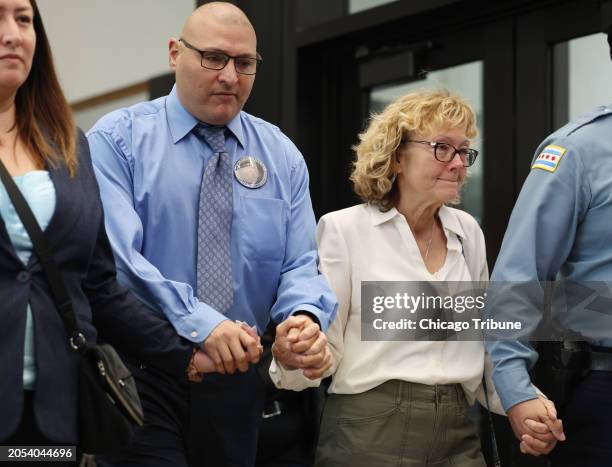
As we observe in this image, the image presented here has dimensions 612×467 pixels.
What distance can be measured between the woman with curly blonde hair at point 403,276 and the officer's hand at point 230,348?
21 cm

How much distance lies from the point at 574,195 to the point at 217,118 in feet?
3.27

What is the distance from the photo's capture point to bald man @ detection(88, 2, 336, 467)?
2.48m

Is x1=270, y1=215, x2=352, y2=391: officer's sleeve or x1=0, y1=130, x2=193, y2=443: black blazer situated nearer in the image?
x1=0, y1=130, x2=193, y2=443: black blazer

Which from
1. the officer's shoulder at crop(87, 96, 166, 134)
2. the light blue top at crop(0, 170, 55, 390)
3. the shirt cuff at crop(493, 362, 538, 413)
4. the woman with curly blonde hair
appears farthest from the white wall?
the light blue top at crop(0, 170, 55, 390)

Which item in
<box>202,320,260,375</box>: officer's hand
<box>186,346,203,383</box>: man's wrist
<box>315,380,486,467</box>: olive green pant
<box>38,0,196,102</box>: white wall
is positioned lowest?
<box>315,380,486,467</box>: olive green pant

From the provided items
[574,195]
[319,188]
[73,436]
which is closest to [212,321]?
[73,436]

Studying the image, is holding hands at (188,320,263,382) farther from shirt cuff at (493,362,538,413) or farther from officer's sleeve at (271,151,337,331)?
shirt cuff at (493,362,538,413)

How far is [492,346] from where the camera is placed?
2.55m

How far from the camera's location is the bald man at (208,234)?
97.6 inches

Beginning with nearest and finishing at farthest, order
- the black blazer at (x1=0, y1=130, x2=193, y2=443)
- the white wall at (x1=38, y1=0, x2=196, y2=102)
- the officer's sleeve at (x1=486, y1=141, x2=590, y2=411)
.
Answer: the black blazer at (x1=0, y1=130, x2=193, y2=443) → the officer's sleeve at (x1=486, y1=141, x2=590, y2=411) → the white wall at (x1=38, y1=0, x2=196, y2=102)

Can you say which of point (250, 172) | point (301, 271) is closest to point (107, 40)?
point (250, 172)

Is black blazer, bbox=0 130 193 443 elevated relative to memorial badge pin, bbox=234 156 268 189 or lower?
lower

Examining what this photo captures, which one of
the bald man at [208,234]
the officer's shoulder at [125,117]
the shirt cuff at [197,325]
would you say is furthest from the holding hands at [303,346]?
the officer's shoulder at [125,117]

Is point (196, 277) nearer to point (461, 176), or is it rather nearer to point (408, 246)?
point (408, 246)
